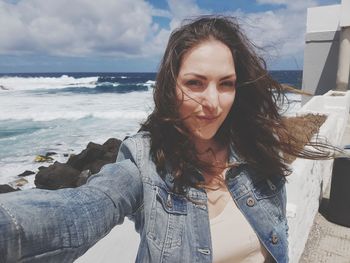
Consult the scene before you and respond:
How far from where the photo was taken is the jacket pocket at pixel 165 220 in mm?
1064

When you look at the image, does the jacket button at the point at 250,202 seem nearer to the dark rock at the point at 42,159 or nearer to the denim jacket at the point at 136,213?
the denim jacket at the point at 136,213

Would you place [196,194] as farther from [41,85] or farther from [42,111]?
[41,85]

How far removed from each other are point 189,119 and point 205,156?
263 millimetres

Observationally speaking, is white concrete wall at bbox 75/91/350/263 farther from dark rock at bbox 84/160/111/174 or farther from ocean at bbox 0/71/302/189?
dark rock at bbox 84/160/111/174

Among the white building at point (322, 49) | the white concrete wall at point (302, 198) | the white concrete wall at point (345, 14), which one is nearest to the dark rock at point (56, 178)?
the white concrete wall at point (302, 198)

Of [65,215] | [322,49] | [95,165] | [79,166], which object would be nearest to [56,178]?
[95,165]

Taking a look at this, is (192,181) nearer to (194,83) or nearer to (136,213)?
(136,213)

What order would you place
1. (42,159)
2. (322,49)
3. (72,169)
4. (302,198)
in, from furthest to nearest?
(322,49) < (42,159) < (72,169) < (302,198)

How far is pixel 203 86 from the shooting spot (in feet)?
4.09

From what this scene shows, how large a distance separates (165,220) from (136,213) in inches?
4.3

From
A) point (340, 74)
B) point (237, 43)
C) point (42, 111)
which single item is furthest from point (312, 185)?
point (42, 111)

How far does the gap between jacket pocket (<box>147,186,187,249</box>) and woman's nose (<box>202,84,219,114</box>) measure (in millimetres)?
378

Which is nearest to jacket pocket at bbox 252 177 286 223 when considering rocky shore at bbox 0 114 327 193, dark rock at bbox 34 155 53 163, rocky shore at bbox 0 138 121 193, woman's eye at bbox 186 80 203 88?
woman's eye at bbox 186 80 203 88

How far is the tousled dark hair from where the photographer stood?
1.25 metres
